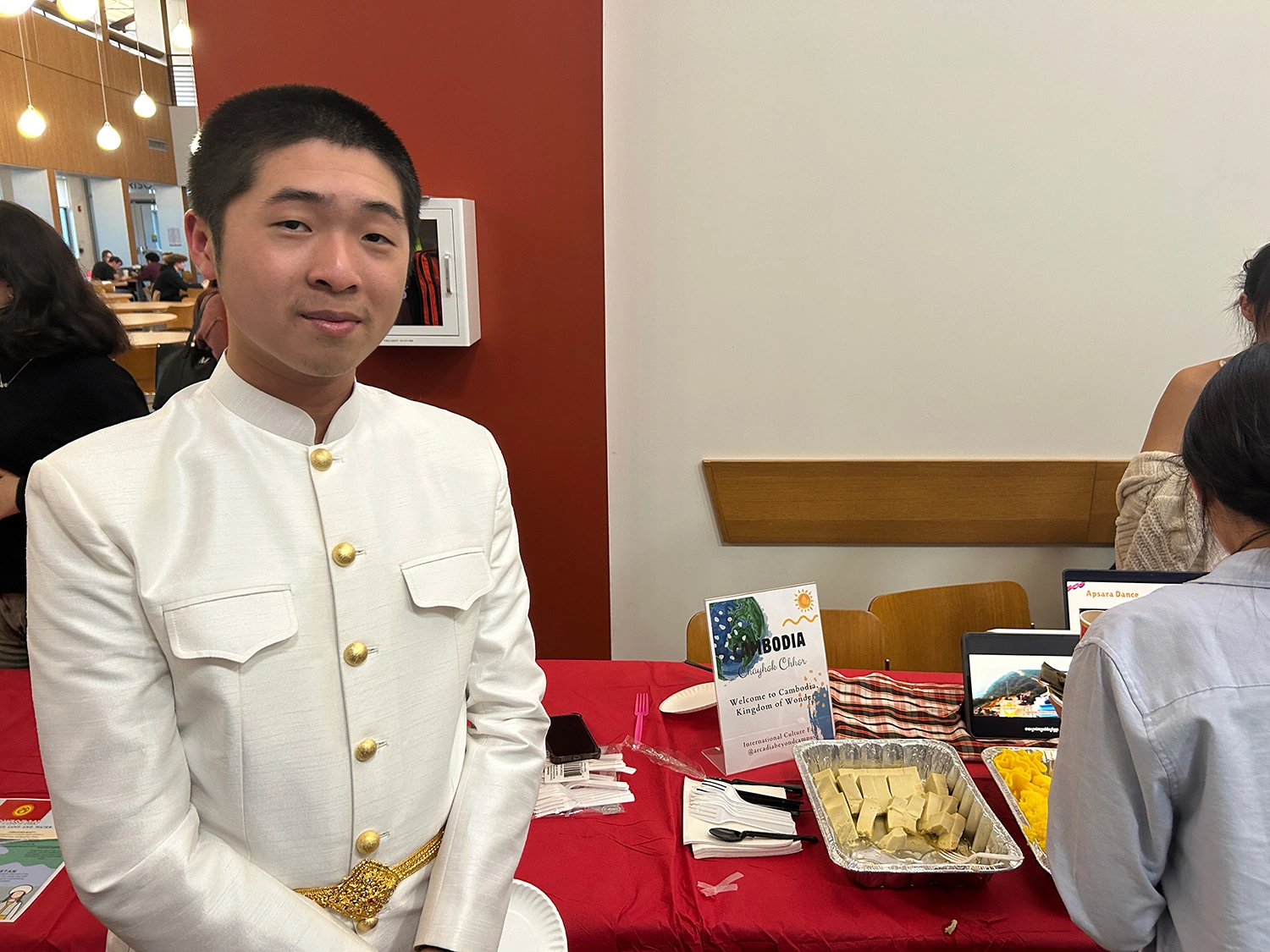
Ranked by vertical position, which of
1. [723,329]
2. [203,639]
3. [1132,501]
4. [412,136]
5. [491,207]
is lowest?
[1132,501]

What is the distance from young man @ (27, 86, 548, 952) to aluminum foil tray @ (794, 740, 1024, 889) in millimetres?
574

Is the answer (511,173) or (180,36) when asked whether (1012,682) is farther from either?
(180,36)

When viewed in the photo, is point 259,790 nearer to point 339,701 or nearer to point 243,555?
point 339,701

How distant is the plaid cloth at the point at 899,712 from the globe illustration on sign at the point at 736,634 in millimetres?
266

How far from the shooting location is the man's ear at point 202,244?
0.94 m

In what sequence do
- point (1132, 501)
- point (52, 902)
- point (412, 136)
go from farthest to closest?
1. point (412, 136)
2. point (1132, 501)
3. point (52, 902)

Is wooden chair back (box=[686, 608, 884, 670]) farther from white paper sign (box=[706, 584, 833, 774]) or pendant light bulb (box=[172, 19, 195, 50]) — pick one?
pendant light bulb (box=[172, 19, 195, 50])

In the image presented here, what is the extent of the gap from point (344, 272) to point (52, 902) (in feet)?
3.76

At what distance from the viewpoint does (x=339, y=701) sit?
967 mm

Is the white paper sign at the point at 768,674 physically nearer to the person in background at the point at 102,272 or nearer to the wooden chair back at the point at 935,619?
the wooden chair back at the point at 935,619

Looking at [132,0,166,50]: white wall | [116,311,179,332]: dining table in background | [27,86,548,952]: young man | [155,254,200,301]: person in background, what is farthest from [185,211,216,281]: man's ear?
[132,0,166,50]: white wall

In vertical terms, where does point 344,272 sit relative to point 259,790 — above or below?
above

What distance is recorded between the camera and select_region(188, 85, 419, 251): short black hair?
0.89 meters

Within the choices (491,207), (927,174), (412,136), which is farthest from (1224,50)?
(412,136)
